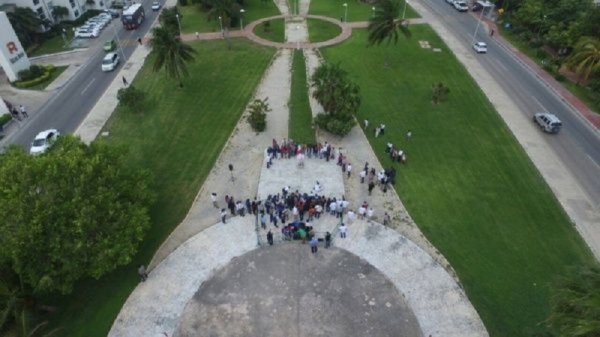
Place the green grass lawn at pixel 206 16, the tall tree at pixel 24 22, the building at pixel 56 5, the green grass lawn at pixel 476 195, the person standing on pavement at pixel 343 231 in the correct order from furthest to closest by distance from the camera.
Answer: the green grass lawn at pixel 206 16
the building at pixel 56 5
the tall tree at pixel 24 22
the person standing on pavement at pixel 343 231
the green grass lawn at pixel 476 195

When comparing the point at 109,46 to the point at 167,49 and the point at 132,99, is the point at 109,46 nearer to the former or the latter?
the point at 167,49

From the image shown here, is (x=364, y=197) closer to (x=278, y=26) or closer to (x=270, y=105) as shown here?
(x=270, y=105)

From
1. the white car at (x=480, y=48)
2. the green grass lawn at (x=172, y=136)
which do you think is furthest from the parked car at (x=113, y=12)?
the white car at (x=480, y=48)

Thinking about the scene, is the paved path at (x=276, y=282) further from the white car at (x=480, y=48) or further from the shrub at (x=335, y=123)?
the white car at (x=480, y=48)

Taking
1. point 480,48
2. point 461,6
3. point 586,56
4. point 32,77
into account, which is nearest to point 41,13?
point 32,77

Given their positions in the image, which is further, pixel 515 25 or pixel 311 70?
pixel 515 25

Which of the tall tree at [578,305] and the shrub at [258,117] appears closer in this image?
the tall tree at [578,305]

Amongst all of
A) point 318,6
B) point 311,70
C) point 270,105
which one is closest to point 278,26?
point 318,6
